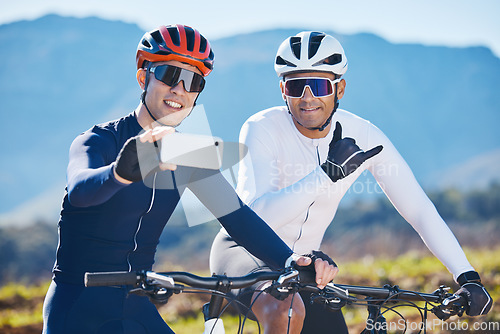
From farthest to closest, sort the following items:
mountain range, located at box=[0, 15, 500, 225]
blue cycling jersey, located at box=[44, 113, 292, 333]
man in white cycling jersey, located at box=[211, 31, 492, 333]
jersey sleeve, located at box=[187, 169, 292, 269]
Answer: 1. mountain range, located at box=[0, 15, 500, 225]
2. man in white cycling jersey, located at box=[211, 31, 492, 333]
3. jersey sleeve, located at box=[187, 169, 292, 269]
4. blue cycling jersey, located at box=[44, 113, 292, 333]

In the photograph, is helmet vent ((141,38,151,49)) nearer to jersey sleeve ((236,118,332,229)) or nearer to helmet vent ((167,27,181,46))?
helmet vent ((167,27,181,46))

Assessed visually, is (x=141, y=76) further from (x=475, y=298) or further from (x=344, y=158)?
(x=475, y=298)

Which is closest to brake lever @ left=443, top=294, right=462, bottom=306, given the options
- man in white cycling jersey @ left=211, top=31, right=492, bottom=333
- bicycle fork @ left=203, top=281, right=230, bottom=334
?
man in white cycling jersey @ left=211, top=31, right=492, bottom=333

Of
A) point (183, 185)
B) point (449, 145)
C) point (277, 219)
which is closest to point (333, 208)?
point (277, 219)

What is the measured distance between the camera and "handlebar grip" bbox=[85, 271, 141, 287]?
2300 millimetres

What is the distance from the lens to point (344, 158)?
3627 millimetres

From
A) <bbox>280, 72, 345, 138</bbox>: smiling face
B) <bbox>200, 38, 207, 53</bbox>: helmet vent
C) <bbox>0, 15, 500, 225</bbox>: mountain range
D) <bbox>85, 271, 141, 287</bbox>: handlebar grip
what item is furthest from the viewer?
<bbox>0, 15, 500, 225</bbox>: mountain range

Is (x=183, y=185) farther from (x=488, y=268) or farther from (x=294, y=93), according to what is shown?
(x=488, y=268)

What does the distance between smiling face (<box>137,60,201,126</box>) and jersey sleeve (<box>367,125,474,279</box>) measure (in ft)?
5.33

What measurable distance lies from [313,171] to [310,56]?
1.11 meters

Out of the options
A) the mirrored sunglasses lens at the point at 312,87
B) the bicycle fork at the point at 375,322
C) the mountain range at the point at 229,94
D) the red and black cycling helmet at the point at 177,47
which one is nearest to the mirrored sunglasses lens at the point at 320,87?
the mirrored sunglasses lens at the point at 312,87

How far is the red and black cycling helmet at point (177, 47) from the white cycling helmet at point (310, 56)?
3.88 feet

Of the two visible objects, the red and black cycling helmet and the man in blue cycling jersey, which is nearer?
the man in blue cycling jersey

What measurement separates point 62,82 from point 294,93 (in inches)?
4411
